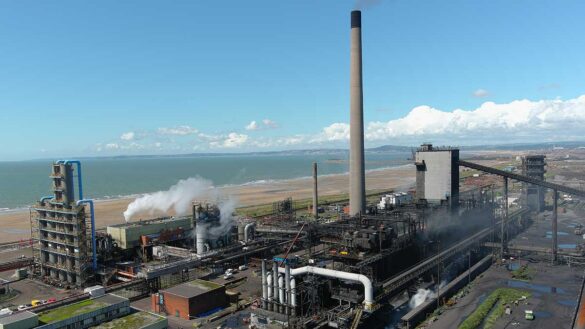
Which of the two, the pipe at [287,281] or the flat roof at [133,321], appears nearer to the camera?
the flat roof at [133,321]

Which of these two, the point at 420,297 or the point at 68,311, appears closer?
the point at 68,311

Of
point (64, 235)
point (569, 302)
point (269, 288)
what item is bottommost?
point (569, 302)

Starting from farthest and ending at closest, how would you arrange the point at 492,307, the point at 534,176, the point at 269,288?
the point at 534,176 → the point at 492,307 → the point at 269,288

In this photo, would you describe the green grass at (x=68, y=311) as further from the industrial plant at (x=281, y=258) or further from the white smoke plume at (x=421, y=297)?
the white smoke plume at (x=421, y=297)

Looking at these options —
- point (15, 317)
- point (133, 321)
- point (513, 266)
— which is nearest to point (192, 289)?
point (133, 321)

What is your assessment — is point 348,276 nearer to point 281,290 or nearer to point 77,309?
point 281,290

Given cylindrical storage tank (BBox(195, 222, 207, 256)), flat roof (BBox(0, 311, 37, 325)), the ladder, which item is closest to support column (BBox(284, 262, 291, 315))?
the ladder

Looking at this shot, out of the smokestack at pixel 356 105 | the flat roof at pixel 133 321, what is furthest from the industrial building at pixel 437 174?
the flat roof at pixel 133 321
